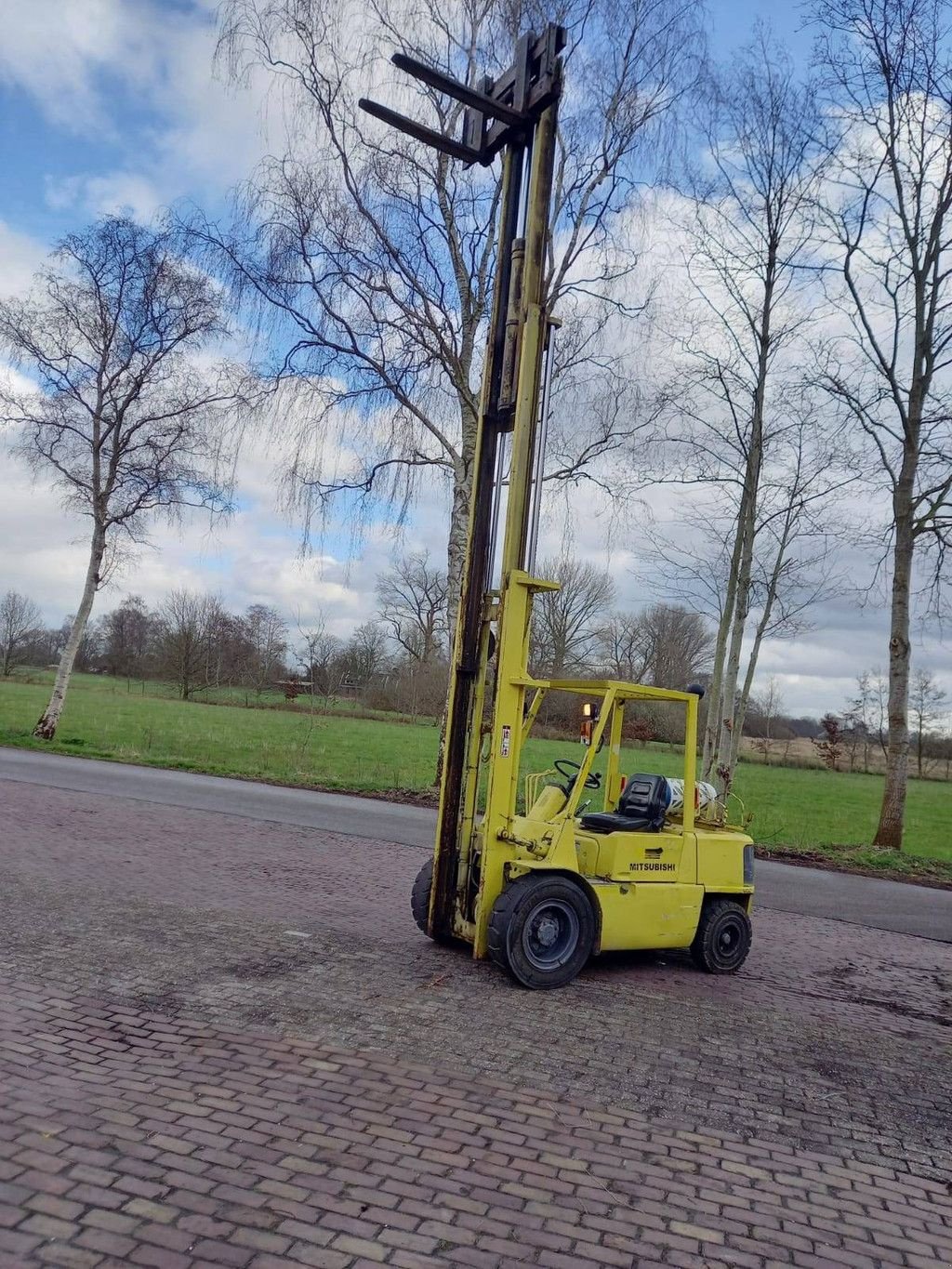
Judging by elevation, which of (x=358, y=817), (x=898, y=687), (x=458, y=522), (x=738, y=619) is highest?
(x=458, y=522)

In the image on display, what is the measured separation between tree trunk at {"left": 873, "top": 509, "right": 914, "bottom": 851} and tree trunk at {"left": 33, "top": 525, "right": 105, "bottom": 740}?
17.1 m

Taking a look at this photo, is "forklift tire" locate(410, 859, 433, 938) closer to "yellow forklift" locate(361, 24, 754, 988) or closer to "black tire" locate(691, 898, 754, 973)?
"yellow forklift" locate(361, 24, 754, 988)

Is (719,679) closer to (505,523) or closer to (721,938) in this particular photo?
(721,938)

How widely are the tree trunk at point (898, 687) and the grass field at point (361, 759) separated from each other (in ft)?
1.97

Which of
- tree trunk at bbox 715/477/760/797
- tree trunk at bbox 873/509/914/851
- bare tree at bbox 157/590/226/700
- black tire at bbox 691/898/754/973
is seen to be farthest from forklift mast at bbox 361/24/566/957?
bare tree at bbox 157/590/226/700

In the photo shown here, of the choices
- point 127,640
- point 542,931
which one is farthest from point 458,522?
point 127,640

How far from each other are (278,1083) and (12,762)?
50.3 feet

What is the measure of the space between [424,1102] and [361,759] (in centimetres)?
2157

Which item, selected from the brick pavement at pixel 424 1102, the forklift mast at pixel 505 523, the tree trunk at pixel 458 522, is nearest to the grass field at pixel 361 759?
the tree trunk at pixel 458 522

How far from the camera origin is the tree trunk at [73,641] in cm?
2242

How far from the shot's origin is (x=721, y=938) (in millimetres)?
7996

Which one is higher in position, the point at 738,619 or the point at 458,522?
the point at 458,522

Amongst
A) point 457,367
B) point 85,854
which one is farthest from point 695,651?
point 85,854

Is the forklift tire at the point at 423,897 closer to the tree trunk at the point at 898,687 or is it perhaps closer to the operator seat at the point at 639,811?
the operator seat at the point at 639,811
